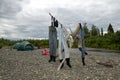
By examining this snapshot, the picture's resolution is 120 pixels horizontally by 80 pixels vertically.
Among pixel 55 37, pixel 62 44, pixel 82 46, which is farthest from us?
pixel 55 37

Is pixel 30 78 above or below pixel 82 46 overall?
below

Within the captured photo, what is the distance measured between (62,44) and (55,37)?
2541 mm

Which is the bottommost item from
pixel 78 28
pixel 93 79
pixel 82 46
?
pixel 93 79

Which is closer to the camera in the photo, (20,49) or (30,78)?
(30,78)

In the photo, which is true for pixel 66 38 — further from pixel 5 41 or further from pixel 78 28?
pixel 5 41

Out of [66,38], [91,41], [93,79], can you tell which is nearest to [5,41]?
[91,41]

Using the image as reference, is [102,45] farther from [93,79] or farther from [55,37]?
[93,79]

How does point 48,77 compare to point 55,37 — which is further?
point 55,37

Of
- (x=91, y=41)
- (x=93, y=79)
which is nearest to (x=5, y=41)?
(x=91, y=41)

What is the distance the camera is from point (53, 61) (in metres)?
19.5

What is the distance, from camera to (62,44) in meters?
15.5

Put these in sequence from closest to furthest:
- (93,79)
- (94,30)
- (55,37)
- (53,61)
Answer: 1. (93,79)
2. (55,37)
3. (53,61)
4. (94,30)

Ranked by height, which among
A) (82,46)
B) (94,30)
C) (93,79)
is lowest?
(93,79)

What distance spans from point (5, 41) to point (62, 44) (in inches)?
2023
